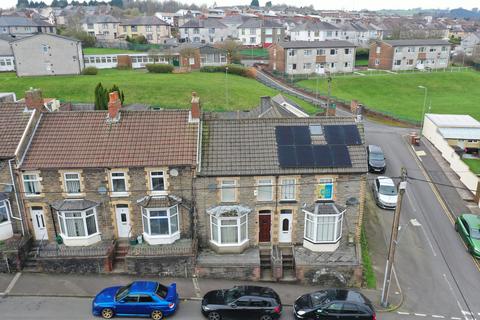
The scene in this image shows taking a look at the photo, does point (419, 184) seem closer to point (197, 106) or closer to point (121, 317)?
point (197, 106)

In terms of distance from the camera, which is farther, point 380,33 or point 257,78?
point 380,33

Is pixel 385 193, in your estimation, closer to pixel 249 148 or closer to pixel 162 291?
pixel 249 148

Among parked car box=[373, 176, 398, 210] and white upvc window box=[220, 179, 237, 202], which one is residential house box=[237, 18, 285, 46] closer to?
parked car box=[373, 176, 398, 210]

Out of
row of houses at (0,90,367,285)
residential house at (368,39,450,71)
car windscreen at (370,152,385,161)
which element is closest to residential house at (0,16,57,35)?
residential house at (368,39,450,71)

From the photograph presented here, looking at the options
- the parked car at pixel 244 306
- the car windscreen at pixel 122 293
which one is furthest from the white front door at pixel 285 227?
the car windscreen at pixel 122 293

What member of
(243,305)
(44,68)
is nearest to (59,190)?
(243,305)

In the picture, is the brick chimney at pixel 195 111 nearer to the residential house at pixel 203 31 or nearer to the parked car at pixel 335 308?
the parked car at pixel 335 308
